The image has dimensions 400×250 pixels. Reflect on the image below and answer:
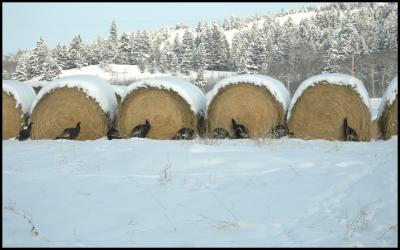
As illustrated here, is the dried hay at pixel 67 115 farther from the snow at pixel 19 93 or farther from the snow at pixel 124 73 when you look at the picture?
the snow at pixel 124 73

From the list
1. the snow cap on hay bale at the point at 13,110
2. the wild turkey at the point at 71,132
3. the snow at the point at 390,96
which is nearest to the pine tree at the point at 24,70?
the snow cap on hay bale at the point at 13,110

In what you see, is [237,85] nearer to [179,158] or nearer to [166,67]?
[179,158]

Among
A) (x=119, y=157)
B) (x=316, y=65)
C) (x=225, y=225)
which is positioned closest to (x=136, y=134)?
(x=119, y=157)

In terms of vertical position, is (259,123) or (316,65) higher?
(316,65)

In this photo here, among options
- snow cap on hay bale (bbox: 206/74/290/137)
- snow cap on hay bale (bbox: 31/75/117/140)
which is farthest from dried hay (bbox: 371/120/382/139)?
snow cap on hay bale (bbox: 31/75/117/140)

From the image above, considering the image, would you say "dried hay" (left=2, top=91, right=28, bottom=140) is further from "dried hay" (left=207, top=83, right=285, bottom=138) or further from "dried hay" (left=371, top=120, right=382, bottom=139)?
"dried hay" (left=371, top=120, right=382, bottom=139)

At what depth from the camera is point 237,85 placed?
9180 mm

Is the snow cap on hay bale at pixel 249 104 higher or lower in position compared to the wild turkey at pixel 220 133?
higher

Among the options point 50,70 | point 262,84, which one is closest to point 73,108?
point 262,84

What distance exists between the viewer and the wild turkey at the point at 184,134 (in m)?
8.87

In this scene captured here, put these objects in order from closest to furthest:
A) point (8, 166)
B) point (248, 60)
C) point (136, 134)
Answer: point (8, 166) → point (136, 134) → point (248, 60)

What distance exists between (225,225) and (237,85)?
6465mm

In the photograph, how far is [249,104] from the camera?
911cm

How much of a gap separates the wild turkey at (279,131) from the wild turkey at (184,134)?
1.55 m
